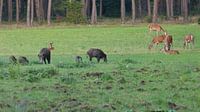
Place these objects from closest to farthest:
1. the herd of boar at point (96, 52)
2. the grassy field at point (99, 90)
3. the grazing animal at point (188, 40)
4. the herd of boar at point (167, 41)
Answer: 1. the grassy field at point (99, 90)
2. the herd of boar at point (96, 52)
3. the herd of boar at point (167, 41)
4. the grazing animal at point (188, 40)

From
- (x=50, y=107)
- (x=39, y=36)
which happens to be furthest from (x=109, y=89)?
(x=39, y=36)

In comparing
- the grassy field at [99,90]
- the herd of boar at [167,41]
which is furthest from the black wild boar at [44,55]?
the herd of boar at [167,41]

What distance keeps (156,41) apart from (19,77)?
20.0 m

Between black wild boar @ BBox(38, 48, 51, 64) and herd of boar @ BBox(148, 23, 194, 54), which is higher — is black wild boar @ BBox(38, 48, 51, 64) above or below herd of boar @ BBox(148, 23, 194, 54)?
below

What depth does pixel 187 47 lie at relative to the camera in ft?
129

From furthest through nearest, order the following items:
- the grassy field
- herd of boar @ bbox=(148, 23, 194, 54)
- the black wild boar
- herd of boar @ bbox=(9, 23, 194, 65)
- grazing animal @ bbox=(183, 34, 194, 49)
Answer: grazing animal @ bbox=(183, 34, 194, 49)
herd of boar @ bbox=(148, 23, 194, 54)
the black wild boar
herd of boar @ bbox=(9, 23, 194, 65)
the grassy field

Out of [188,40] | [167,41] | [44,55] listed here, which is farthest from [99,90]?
[188,40]

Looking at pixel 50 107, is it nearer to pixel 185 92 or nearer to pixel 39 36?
pixel 185 92

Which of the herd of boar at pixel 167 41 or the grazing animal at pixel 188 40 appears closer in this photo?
the herd of boar at pixel 167 41

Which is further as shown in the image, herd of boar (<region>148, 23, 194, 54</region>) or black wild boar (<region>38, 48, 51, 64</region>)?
herd of boar (<region>148, 23, 194, 54</region>)

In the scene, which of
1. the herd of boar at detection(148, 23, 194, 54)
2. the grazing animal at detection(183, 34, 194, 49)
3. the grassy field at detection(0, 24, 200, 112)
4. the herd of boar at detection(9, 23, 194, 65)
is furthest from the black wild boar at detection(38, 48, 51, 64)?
the grazing animal at detection(183, 34, 194, 49)

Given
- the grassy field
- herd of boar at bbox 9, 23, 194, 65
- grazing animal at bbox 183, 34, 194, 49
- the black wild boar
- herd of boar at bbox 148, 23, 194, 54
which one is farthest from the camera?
grazing animal at bbox 183, 34, 194, 49

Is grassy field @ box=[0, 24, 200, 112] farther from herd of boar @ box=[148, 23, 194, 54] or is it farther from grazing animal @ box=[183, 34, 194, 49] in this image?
grazing animal @ box=[183, 34, 194, 49]

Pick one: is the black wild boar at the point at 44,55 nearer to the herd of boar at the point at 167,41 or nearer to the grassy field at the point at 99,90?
the grassy field at the point at 99,90
